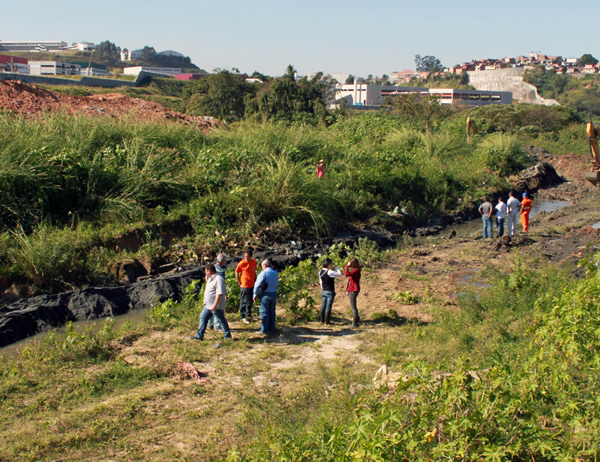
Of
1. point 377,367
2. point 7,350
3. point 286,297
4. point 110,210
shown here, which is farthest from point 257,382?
point 110,210

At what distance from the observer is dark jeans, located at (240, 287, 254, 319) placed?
9984 mm

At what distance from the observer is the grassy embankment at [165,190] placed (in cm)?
1350

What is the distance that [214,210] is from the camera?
16219mm

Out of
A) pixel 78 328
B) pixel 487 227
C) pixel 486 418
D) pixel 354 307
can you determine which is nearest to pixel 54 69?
pixel 487 227

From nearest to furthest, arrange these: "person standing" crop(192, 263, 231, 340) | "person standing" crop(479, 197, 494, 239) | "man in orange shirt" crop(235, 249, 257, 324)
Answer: "person standing" crop(192, 263, 231, 340) < "man in orange shirt" crop(235, 249, 257, 324) < "person standing" crop(479, 197, 494, 239)

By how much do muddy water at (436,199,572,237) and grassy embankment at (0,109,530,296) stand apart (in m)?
1.12

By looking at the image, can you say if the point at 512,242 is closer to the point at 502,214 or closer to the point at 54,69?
the point at 502,214

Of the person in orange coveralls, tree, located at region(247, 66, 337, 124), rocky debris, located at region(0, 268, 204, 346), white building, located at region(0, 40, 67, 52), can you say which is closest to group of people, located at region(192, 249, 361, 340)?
rocky debris, located at region(0, 268, 204, 346)

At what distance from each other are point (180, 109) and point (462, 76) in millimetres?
105157

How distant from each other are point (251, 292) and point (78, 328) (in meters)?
3.29

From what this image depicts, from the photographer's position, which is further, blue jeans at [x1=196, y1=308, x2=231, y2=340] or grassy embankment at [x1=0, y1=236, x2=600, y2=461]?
Answer: blue jeans at [x1=196, y1=308, x2=231, y2=340]

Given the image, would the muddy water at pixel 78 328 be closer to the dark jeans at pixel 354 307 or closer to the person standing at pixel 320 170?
the dark jeans at pixel 354 307

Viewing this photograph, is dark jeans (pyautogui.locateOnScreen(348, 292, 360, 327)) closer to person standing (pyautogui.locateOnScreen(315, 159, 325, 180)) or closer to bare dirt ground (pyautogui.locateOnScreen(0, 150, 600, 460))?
bare dirt ground (pyautogui.locateOnScreen(0, 150, 600, 460))

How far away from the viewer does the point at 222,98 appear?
36.9 meters
